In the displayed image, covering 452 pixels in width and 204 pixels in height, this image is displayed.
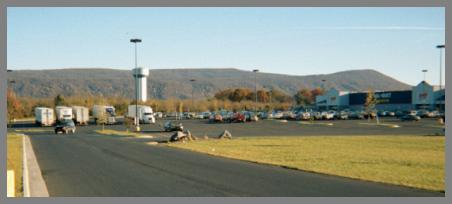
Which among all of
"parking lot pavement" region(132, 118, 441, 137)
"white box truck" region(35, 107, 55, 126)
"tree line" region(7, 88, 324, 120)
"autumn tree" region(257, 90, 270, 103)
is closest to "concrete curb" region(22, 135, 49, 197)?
"parking lot pavement" region(132, 118, 441, 137)

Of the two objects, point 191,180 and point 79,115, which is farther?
point 79,115

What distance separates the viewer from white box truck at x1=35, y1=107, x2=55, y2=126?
84.3 meters

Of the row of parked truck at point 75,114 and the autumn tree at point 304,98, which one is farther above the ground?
the autumn tree at point 304,98

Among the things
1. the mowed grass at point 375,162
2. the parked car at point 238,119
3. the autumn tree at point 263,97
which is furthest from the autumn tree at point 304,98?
the mowed grass at point 375,162

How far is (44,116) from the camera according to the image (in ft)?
277

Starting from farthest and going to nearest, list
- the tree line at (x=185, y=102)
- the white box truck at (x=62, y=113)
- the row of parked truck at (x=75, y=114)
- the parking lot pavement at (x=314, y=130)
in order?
the tree line at (x=185, y=102) < the row of parked truck at (x=75, y=114) < the white box truck at (x=62, y=113) < the parking lot pavement at (x=314, y=130)

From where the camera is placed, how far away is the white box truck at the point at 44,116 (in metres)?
84.3

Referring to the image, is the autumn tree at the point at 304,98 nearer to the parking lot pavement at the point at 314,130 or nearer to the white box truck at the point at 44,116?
the white box truck at the point at 44,116

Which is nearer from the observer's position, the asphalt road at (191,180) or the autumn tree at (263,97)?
the asphalt road at (191,180)

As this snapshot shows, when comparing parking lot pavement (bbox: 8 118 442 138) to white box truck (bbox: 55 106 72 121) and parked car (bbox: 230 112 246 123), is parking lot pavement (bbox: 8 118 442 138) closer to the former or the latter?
white box truck (bbox: 55 106 72 121)

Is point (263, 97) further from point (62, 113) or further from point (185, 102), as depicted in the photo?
point (62, 113)

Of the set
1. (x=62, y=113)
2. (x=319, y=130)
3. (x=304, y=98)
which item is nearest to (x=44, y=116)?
(x=62, y=113)

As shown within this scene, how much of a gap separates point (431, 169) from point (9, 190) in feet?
47.9

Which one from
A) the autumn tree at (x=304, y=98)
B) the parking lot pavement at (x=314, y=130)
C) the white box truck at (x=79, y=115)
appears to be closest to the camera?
the parking lot pavement at (x=314, y=130)
